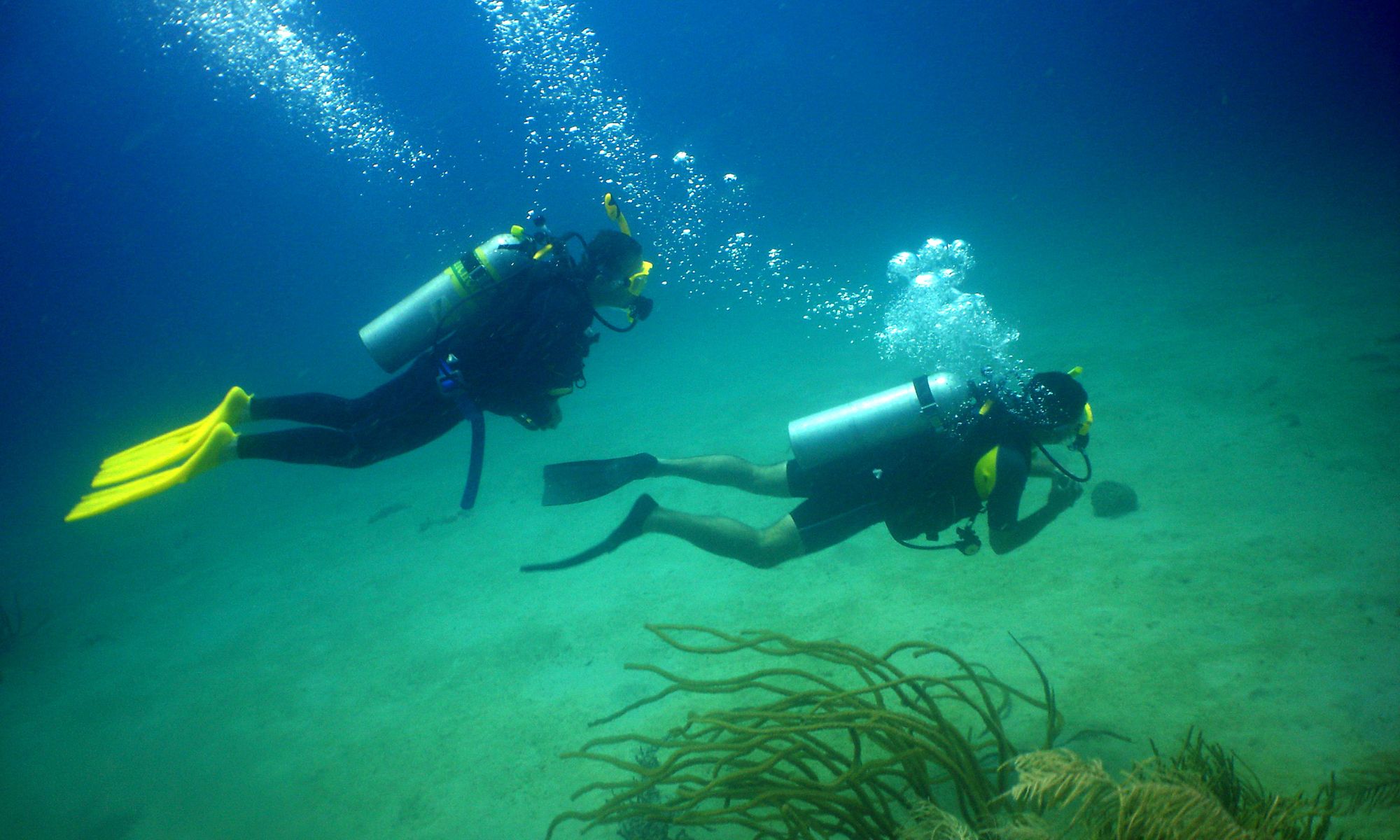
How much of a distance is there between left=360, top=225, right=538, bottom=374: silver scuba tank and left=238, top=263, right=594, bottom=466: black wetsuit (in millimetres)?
160

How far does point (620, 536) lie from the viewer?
4.21m

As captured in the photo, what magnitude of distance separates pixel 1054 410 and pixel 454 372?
13.3 ft

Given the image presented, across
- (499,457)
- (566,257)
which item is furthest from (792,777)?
(499,457)

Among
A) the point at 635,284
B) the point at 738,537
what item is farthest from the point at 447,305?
the point at 738,537

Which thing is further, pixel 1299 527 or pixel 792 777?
pixel 1299 527

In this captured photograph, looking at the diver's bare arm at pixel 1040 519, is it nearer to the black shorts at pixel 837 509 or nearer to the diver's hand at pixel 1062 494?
the diver's hand at pixel 1062 494

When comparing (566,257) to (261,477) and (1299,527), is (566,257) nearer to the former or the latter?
(1299,527)

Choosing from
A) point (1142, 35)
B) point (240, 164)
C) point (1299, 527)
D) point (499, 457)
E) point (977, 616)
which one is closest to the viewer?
point (977, 616)

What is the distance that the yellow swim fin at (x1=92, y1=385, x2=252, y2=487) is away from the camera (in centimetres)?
387

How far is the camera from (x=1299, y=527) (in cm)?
515

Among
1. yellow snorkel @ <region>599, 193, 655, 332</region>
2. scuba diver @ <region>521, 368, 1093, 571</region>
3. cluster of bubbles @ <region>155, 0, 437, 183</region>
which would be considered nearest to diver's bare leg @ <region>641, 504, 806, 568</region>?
scuba diver @ <region>521, 368, 1093, 571</region>

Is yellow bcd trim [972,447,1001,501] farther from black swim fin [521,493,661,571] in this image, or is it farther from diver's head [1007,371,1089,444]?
black swim fin [521,493,661,571]

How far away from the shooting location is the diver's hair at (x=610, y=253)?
4297 mm

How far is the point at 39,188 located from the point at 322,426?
74.4 meters
